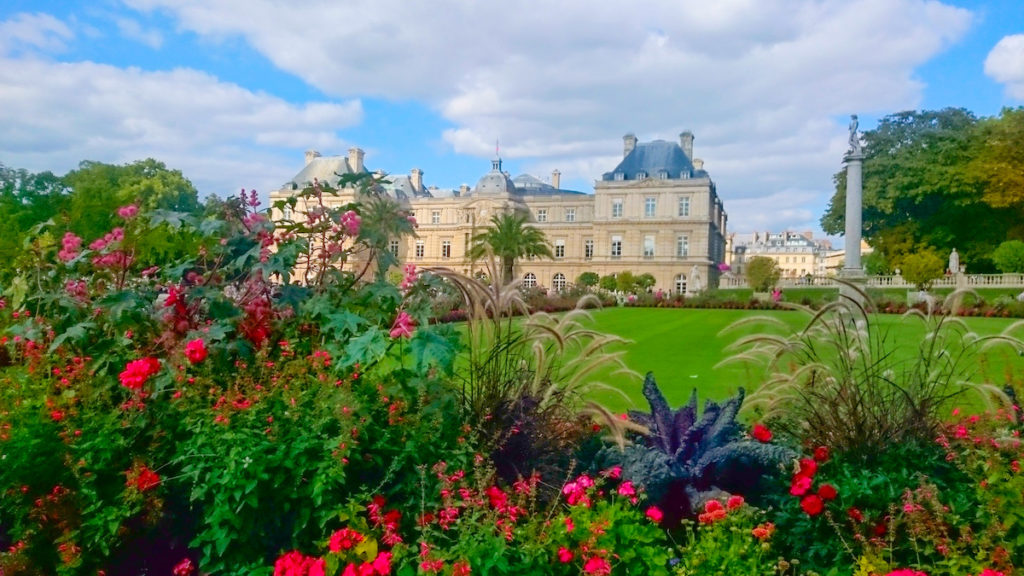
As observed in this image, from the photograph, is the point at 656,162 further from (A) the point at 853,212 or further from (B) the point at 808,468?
(B) the point at 808,468

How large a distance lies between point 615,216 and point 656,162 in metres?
5.33

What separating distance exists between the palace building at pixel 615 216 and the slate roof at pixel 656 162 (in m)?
0.08

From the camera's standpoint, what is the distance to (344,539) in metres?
2.39

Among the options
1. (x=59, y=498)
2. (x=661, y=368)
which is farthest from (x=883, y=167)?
(x=59, y=498)

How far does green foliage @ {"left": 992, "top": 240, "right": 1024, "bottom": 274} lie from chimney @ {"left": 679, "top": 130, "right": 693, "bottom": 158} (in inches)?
1206

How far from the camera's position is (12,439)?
98.5 inches

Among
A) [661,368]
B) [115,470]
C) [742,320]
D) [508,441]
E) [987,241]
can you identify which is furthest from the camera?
[987,241]

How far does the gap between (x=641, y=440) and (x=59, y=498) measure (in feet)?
8.35

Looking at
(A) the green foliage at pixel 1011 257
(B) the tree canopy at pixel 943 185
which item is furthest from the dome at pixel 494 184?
(A) the green foliage at pixel 1011 257

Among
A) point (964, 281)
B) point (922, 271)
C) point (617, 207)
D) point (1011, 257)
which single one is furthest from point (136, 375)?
point (617, 207)

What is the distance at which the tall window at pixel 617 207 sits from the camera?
57.0 meters

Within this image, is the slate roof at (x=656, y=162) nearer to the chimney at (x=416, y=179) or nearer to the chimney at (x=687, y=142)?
the chimney at (x=687, y=142)

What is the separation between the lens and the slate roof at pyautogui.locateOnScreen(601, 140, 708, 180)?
5590 centimetres

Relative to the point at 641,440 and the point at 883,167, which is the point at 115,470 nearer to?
the point at 641,440
